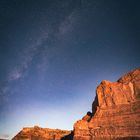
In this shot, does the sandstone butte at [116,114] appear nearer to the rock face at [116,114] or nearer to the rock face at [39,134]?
the rock face at [116,114]

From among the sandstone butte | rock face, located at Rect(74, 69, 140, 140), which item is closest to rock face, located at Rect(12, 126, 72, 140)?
the sandstone butte

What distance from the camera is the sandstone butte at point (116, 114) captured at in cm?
5319

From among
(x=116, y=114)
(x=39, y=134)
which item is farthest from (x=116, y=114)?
(x=39, y=134)

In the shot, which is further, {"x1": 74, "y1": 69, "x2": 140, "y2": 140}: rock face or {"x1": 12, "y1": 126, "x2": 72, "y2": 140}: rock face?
{"x1": 12, "y1": 126, "x2": 72, "y2": 140}: rock face

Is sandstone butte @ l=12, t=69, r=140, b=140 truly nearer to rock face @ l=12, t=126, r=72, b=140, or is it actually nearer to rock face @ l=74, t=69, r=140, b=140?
rock face @ l=74, t=69, r=140, b=140

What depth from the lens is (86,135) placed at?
6081cm

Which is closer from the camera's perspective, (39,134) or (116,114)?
(116,114)

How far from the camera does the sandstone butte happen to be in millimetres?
53188

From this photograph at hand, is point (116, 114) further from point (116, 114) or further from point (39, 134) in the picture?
point (39, 134)

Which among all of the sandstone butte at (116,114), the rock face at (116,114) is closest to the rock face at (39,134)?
the sandstone butte at (116,114)

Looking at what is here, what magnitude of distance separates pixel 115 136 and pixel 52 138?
170ft

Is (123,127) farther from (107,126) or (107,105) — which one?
(107,105)

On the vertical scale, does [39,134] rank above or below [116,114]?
below

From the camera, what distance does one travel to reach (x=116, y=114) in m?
58.4
